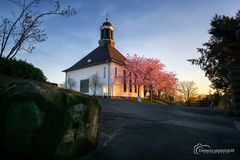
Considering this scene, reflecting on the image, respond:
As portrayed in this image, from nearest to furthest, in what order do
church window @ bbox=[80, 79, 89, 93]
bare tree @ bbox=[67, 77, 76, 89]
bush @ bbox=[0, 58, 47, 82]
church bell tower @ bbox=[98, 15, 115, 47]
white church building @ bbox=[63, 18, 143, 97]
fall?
bush @ bbox=[0, 58, 47, 82] → white church building @ bbox=[63, 18, 143, 97] → church window @ bbox=[80, 79, 89, 93] → bare tree @ bbox=[67, 77, 76, 89] → church bell tower @ bbox=[98, 15, 115, 47]

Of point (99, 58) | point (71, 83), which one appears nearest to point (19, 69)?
point (99, 58)

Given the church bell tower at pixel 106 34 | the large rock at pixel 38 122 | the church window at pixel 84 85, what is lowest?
the large rock at pixel 38 122

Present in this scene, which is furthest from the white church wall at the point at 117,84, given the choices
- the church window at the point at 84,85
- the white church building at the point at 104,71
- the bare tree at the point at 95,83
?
the church window at the point at 84,85

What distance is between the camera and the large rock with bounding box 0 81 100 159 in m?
2.74

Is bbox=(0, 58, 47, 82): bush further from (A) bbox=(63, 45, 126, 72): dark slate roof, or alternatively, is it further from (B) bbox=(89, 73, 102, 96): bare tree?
(A) bbox=(63, 45, 126, 72): dark slate roof

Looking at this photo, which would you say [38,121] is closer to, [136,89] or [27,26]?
[27,26]

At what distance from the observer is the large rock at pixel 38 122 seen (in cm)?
274

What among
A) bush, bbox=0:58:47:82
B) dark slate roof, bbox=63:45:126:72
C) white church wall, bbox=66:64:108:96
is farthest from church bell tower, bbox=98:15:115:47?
bush, bbox=0:58:47:82

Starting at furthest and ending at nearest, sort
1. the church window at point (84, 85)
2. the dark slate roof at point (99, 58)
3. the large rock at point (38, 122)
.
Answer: the church window at point (84, 85) < the dark slate roof at point (99, 58) < the large rock at point (38, 122)

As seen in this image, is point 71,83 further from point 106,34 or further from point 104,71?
→ point 106,34

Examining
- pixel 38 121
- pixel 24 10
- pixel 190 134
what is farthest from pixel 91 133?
pixel 24 10

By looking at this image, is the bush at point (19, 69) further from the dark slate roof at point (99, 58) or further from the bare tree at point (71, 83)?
the bare tree at point (71, 83)

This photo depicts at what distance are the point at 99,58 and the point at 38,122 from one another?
3789 centimetres

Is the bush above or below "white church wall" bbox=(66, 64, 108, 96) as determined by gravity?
below
